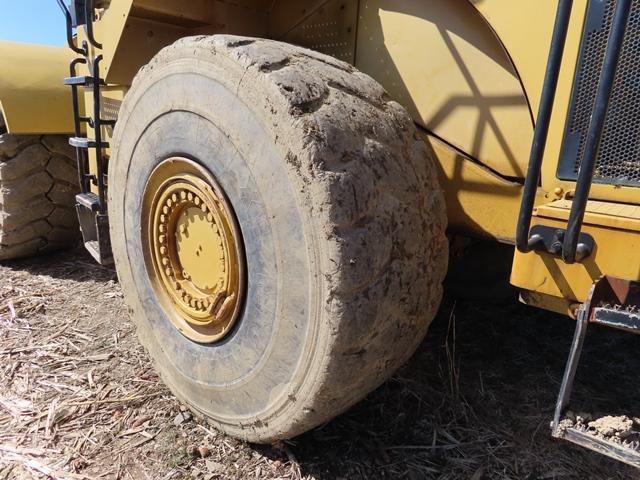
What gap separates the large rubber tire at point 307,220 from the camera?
1.40 metres

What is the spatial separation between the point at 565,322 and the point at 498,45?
1.82 metres

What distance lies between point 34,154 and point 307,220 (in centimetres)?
293

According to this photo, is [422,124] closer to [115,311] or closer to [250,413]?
[250,413]

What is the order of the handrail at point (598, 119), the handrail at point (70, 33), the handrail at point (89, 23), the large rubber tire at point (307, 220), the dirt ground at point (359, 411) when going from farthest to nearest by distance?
the handrail at point (70, 33), the handrail at point (89, 23), the dirt ground at point (359, 411), the large rubber tire at point (307, 220), the handrail at point (598, 119)

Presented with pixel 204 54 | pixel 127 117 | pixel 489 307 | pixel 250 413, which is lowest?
pixel 489 307

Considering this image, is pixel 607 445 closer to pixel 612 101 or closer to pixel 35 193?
pixel 612 101

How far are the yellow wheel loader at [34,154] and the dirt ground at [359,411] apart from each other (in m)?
0.90

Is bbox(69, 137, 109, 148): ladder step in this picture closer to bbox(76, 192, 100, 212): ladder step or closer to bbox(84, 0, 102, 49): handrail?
bbox(76, 192, 100, 212): ladder step

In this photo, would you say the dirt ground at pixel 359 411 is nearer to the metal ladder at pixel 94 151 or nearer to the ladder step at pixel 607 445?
the metal ladder at pixel 94 151

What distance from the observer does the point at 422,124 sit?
1.95 metres

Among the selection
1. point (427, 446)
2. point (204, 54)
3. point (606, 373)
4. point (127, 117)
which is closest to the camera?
Answer: point (204, 54)

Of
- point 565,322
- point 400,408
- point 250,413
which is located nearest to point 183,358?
point 250,413

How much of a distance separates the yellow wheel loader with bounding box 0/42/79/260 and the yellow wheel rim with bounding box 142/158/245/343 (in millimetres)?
1843

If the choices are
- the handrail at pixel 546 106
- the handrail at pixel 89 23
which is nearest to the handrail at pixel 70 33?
the handrail at pixel 89 23
